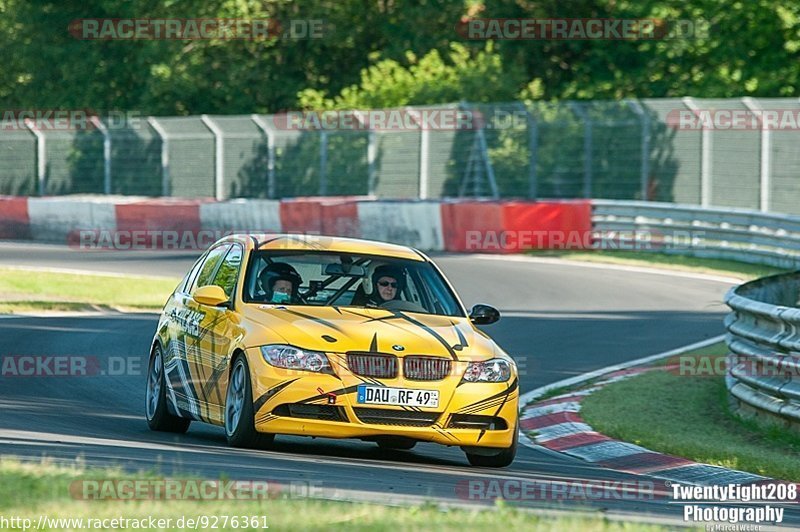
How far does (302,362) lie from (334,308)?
2.89ft

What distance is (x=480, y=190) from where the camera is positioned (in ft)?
116

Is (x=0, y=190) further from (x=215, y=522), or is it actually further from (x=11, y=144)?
(x=215, y=522)

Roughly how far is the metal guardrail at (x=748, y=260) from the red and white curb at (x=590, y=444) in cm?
130

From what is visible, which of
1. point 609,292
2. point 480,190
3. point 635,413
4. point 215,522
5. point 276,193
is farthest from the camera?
point 276,193

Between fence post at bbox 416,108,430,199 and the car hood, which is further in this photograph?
fence post at bbox 416,108,430,199

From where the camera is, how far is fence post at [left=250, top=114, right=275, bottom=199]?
3909 cm

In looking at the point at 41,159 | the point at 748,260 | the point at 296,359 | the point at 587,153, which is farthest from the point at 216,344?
the point at 41,159

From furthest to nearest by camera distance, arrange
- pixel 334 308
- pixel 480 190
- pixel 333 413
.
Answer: pixel 480 190 < pixel 334 308 < pixel 333 413

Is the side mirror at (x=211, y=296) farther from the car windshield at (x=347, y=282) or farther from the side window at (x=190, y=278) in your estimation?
the side window at (x=190, y=278)

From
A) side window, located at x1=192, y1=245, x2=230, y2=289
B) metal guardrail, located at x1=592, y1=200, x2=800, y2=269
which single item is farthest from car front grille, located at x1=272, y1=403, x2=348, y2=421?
metal guardrail, located at x1=592, y1=200, x2=800, y2=269

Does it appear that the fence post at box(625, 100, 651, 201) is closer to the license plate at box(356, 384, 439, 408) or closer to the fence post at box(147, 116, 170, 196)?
the fence post at box(147, 116, 170, 196)

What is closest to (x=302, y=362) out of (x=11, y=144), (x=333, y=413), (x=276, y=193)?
(x=333, y=413)

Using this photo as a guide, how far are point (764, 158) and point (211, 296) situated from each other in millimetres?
21052

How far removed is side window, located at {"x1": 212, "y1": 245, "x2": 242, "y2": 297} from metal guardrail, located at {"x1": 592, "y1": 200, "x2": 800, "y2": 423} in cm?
406
